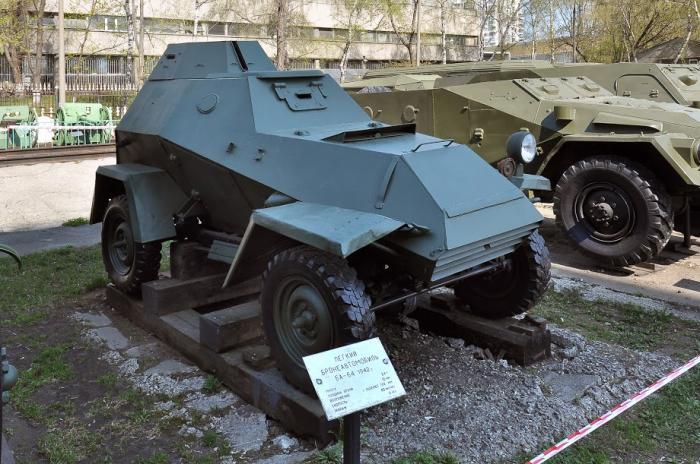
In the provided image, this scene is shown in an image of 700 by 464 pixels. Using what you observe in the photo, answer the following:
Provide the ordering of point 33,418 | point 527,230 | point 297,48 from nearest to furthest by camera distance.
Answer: point 33,418 → point 527,230 → point 297,48

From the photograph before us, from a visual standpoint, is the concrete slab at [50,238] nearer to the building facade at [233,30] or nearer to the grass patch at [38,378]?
the grass patch at [38,378]

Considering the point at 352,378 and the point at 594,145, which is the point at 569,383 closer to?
the point at 352,378

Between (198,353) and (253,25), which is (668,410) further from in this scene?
(253,25)

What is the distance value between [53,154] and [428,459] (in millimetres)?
11656

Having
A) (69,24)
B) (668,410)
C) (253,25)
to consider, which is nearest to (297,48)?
(253,25)

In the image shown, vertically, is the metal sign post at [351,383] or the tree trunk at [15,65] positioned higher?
the tree trunk at [15,65]

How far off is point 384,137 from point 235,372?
1614 millimetres

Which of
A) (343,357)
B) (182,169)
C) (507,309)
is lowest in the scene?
(507,309)

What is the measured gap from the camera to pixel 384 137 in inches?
171

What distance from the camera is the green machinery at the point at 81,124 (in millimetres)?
15617

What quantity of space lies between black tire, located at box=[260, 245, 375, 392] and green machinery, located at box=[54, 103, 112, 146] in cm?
1279

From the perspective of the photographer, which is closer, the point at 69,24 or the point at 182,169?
the point at 182,169

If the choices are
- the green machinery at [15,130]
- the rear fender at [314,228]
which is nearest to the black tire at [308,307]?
the rear fender at [314,228]

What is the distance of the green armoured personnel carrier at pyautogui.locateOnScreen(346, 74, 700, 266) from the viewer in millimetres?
6668
